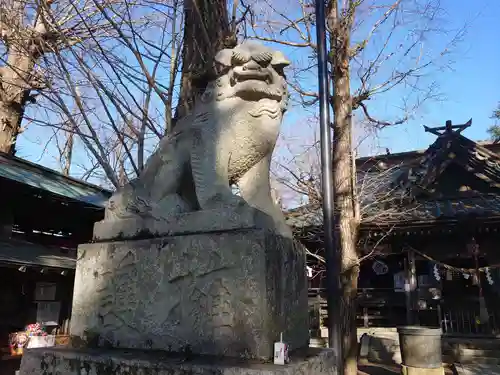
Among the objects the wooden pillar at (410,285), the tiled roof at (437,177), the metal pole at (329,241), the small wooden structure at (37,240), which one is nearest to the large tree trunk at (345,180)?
the metal pole at (329,241)

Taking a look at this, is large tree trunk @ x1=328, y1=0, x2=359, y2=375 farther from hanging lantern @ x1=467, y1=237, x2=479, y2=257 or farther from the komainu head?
the komainu head

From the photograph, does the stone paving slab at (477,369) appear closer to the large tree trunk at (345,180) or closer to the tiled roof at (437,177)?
the large tree trunk at (345,180)

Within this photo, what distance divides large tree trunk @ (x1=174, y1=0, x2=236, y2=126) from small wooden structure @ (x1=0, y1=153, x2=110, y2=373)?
454 cm

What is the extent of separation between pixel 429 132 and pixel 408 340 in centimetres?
784

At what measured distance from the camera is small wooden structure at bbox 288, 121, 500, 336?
11242 mm

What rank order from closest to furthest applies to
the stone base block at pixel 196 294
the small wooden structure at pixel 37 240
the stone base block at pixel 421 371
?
the stone base block at pixel 196 294 → the small wooden structure at pixel 37 240 → the stone base block at pixel 421 371

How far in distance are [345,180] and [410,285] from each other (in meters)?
5.53

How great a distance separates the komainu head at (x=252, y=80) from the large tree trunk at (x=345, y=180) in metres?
6.08

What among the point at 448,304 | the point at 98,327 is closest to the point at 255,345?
the point at 98,327

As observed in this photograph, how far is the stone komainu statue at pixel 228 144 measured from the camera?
225 centimetres

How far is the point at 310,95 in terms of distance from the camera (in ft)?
31.7

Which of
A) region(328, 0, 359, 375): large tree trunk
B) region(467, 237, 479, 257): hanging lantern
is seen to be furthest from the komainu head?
region(467, 237, 479, 257): hanging lantern

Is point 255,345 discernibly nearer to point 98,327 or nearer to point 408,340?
point 98,327

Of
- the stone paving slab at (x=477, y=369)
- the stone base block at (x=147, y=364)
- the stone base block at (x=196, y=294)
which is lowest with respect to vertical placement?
the stone paving slab at (x=477, y=369)
